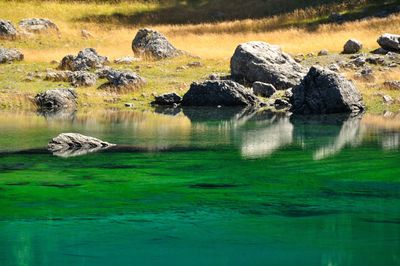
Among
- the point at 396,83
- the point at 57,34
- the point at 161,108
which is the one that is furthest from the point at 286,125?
the point at 57,34

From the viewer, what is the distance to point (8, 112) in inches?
1257

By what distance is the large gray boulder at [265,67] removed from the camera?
120ft

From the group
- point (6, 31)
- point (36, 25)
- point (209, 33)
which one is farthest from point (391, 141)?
point (36, 25)

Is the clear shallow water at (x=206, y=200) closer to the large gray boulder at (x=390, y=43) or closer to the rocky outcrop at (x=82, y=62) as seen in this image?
the rocky outcrop at (x=82, y=62)

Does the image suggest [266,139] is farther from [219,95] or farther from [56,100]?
[56,100]

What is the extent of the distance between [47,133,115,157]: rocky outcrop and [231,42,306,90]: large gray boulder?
16789 millimetres

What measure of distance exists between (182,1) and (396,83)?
40701 mm

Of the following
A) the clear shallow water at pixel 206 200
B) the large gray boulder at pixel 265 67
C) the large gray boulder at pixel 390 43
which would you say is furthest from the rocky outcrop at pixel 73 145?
the large gray boulder at pixel 390 43

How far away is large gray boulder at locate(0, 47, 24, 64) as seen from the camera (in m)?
42.0

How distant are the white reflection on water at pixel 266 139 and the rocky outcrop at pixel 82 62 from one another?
15427 mm

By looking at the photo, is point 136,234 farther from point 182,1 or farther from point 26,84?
point 182,1

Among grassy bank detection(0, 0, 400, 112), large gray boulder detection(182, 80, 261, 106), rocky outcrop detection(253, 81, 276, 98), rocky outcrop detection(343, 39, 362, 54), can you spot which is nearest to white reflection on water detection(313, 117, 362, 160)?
grassy bank detection(0, 0, 400, 112)

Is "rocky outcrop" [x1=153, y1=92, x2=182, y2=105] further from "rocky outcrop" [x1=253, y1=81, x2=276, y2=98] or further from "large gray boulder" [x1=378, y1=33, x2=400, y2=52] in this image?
"large gray boulder" [x1=378, y1=33, x2=400, y2=52]

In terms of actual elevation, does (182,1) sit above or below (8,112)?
above
